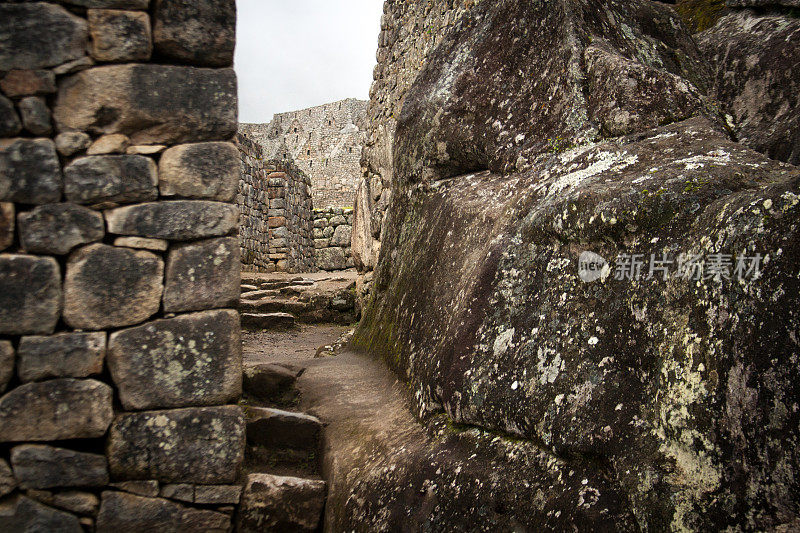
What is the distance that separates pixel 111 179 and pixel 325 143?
2776cm

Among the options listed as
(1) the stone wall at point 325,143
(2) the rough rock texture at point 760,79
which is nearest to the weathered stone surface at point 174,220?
(2) the rough rock texture at point 760,79

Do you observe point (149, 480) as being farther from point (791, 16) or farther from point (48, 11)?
point (791, 16)

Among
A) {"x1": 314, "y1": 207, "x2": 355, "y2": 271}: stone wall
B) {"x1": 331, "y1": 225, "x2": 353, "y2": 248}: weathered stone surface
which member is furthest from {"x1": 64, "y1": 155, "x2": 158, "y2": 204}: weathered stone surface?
{"x1": 331, "y1": 225, "x2": 353, "y2": 248}: weathered stone surface

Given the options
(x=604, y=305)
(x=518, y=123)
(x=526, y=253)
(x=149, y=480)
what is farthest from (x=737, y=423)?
(x=149, y=480)

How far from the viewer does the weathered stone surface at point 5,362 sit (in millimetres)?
2479

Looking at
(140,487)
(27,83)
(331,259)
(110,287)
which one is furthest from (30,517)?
(331,259)

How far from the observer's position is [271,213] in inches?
529

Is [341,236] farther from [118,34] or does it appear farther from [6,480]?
[6,480]

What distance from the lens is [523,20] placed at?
3652mm

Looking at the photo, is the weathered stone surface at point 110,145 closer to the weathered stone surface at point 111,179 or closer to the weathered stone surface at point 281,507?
the weathered stone surface at point 111,179

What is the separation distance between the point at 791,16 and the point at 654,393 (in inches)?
113

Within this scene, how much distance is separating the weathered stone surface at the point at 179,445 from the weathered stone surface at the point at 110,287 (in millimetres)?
476

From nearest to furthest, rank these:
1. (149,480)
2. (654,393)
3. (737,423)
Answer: (737,423) → (654,393) → (149,480)

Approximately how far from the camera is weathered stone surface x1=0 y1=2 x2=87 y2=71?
2557 mm
